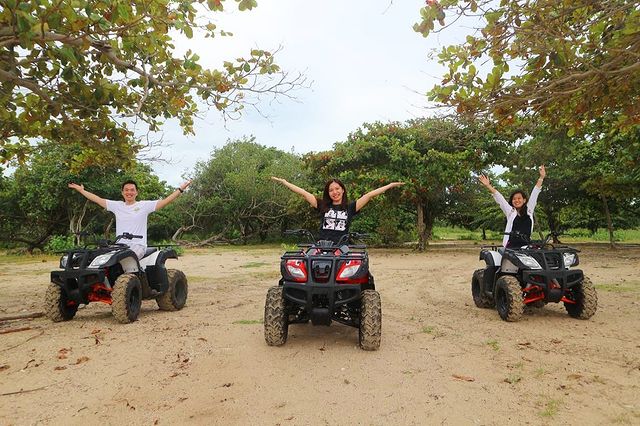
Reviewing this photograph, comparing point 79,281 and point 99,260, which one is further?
point 99,260

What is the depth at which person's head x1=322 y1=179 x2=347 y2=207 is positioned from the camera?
17.1ft

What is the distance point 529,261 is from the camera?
19.1ft

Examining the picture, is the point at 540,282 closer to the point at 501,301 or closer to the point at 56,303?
the point at 501,301

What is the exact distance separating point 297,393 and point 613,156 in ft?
66.6

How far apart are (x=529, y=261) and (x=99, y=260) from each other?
217 inches

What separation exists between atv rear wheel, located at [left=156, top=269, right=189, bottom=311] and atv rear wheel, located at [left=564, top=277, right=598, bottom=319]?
5626 millimetres

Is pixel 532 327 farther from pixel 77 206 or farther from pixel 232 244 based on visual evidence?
pixel 232 244

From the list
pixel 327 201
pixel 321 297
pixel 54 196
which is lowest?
pixel 321 297

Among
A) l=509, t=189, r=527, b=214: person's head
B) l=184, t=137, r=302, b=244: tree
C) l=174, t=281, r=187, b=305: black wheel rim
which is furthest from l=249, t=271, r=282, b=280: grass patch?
l=184, t=137, r=302, b=244: tree

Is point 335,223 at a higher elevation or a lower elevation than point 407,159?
lower

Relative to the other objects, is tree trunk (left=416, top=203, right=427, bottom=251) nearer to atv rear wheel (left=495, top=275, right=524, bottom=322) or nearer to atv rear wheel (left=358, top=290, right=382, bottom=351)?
atv rear wheel (left=495, top=275, right=524, bottom=322)

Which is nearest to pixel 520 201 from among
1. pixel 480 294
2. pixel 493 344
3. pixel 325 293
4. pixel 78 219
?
pixel 480 294

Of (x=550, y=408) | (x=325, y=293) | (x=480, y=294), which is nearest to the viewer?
(x=550, y=408)

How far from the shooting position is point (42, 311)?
264 inches
